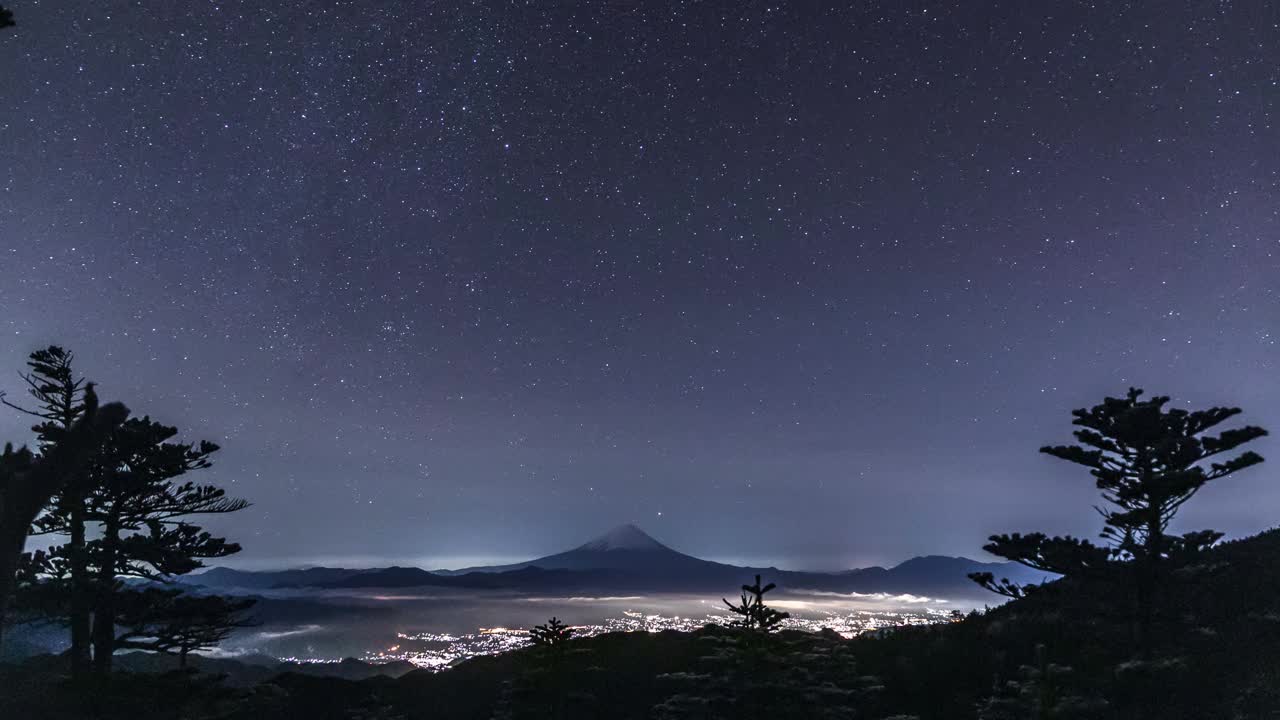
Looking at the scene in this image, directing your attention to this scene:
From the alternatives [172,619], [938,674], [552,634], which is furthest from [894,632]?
[172,619]

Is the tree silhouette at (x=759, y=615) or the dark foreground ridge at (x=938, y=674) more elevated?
the tree silhouette at (x=759, y=615)

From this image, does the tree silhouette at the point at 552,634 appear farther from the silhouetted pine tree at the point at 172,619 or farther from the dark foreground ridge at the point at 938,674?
the silhouetted pine tree at the point at 172,619

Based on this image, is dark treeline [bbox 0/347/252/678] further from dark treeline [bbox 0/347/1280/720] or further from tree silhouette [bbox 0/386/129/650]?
tree silhouette [bbox 0/386/129/650]

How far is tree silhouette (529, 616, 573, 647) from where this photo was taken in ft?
60.7

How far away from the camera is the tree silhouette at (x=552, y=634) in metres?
18.5

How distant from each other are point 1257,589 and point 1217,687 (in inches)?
324

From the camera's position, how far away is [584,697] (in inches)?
699

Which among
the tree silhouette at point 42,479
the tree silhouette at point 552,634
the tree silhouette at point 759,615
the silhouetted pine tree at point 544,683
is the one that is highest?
the tree silhouette at point 42,479

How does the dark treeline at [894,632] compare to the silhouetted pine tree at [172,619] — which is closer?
the dark treeline at [894,632]

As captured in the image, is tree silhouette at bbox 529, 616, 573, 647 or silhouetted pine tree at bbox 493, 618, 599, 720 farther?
tree silhouette at bbox 529, 616, 573, 647

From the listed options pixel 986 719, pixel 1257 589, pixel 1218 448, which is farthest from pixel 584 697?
pixel 1257 589

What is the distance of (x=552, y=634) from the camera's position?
1859 cm

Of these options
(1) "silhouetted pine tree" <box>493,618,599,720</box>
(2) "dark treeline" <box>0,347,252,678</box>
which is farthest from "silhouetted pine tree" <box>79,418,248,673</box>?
(1) "silhouetted pine tree" <box>493,618,599,720</box>

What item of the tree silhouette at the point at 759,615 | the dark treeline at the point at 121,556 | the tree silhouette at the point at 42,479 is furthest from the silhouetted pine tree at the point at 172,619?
the tree silhouette at the point at 42,479
